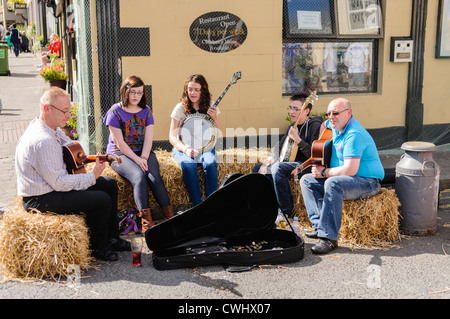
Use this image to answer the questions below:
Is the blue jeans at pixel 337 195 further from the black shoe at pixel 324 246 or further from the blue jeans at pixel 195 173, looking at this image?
the blue jeans at pixel 195 173

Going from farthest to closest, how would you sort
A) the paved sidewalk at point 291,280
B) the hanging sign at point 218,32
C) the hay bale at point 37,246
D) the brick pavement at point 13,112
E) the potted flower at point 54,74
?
1. the potted flower at point 54,74
2. the hanging sign at point 218,32
3. the brick pavement at point 13,112
4. the hay bale at point 37,246
5. the paved sidewalk at point 291,280

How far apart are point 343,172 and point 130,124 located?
2272 mm

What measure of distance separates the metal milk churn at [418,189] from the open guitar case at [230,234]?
1.32m

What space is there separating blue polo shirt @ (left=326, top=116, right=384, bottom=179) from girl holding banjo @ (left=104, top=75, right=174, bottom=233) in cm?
178

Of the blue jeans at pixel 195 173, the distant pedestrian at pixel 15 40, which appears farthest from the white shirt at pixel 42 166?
the distant pedestrian at pixel 15 40

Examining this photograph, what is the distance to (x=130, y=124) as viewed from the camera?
5469mm

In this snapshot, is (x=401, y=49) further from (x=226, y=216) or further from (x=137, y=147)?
(x=226, y=216)

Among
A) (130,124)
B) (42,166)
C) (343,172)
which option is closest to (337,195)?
(343,172)

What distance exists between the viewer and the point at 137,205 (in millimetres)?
5133

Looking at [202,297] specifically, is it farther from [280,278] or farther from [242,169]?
[242,169]

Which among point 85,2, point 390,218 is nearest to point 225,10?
point 85,2

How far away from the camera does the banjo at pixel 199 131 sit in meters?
5.75

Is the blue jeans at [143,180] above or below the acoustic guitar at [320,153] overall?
below

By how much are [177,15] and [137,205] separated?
308 centimetres
